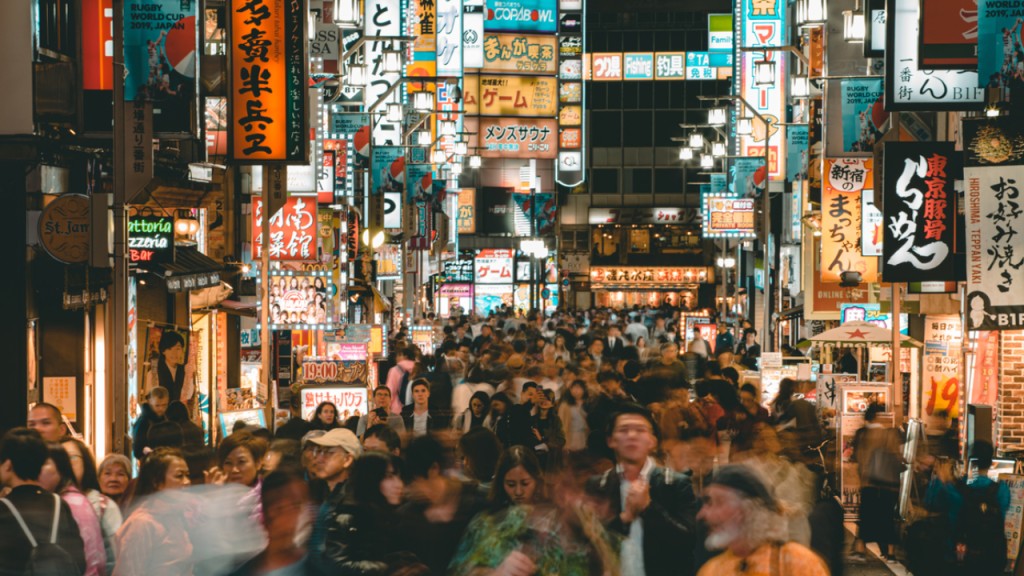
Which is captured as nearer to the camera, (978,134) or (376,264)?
(978,134)

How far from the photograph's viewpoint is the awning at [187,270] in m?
17.8

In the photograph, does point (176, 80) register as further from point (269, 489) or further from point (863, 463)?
point (269, 489)

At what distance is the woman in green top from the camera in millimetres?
5898

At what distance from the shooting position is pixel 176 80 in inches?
594

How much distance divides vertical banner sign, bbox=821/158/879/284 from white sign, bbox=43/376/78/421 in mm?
11736

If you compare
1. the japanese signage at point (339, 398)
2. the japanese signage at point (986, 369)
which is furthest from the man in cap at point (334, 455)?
the japanese signage at point (986, 369)

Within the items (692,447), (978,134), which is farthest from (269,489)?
(978,134)

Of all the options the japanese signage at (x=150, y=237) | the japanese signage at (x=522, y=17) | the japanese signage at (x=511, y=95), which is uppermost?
the japanese signage at (x=522, y=17)

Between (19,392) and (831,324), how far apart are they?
69.8 feet

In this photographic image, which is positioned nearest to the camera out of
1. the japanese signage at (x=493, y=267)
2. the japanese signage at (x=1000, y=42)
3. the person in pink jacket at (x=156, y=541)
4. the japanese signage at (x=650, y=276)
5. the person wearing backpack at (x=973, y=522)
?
the person in pink jacket at (x=156, y=541)

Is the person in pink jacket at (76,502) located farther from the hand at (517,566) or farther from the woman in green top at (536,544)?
the hand at (517,566)

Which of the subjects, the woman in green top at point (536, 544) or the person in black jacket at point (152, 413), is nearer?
the woman in green top at point (536, 544)

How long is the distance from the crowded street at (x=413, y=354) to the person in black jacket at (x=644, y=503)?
18 millimetres

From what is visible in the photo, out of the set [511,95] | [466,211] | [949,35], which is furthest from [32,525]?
[466,211]
